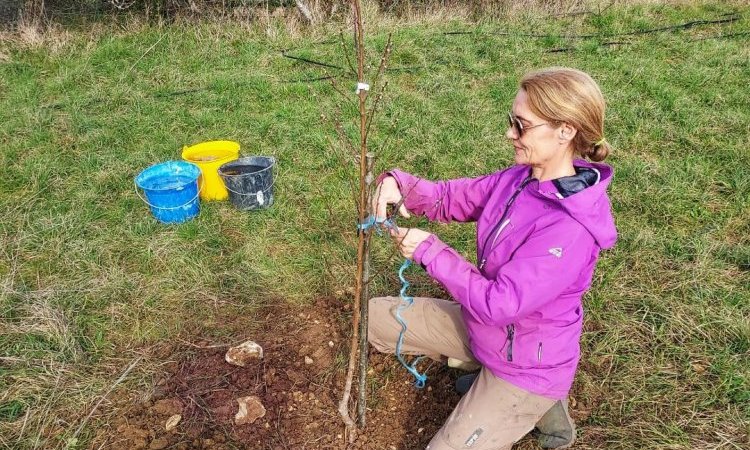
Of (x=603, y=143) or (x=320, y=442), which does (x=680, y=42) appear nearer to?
(x=603, y=143)

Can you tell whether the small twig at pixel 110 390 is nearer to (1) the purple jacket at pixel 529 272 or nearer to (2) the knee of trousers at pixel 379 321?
(2) the knee of trousers at pixel 379 321

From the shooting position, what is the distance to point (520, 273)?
70.8 inches

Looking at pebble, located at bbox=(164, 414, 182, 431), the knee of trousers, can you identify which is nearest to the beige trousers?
the knee of trousers

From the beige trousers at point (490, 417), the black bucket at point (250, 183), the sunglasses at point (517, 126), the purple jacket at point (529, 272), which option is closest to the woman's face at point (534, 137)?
the sunglasses at point (517, 126)

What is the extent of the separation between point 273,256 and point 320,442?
1.37 m

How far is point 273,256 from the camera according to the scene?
3.37 meters

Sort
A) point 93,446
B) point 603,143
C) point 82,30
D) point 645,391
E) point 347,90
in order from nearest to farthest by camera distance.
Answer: point 603,143 < point 93,446 < point 645,391 < point 347,90 < point 82,30

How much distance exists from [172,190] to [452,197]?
196 centimetres

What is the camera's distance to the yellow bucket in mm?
3873

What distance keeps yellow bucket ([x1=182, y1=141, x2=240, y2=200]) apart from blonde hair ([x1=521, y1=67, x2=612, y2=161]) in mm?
2511

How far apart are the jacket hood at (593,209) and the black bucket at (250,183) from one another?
87.4 inches

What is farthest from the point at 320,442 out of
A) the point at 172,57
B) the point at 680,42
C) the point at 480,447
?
the point at 680,42

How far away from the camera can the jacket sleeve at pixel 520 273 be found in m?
1.80

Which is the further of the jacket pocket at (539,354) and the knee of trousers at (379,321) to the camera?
the knee of trousers at (379,321)
